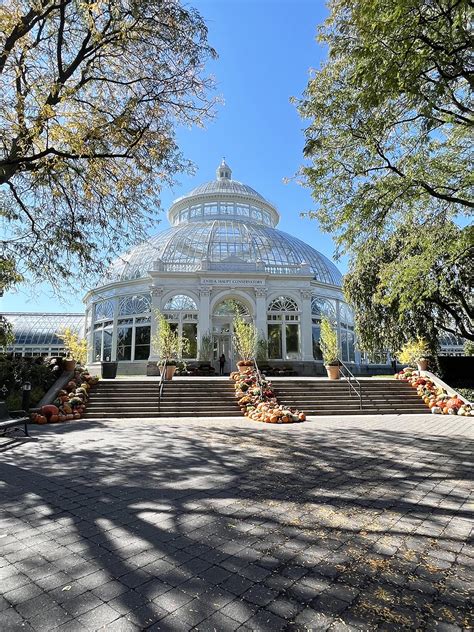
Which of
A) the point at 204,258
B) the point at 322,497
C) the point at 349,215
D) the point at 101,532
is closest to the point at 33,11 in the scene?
the point at 349,215

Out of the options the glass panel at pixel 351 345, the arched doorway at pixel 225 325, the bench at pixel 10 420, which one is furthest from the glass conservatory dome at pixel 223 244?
the bench at pixel 10 420

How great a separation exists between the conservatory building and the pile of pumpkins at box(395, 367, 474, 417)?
9754 millimetres

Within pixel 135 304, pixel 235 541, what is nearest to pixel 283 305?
pixel 135 304

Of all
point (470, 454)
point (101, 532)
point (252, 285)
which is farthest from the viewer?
point (252, 285)

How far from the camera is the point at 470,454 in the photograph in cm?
643

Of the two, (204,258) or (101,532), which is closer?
(101,532)

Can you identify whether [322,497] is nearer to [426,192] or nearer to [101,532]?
[101,532]

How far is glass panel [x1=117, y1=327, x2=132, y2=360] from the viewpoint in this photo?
25984 millimetres

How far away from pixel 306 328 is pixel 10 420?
802 inches

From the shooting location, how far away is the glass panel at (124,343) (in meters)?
26.0

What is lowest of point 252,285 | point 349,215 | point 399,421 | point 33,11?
point 399,421

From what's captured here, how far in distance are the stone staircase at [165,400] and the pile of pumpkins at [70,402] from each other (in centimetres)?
28

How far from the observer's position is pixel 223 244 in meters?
27.8

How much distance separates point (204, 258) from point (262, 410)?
16.6 metres
